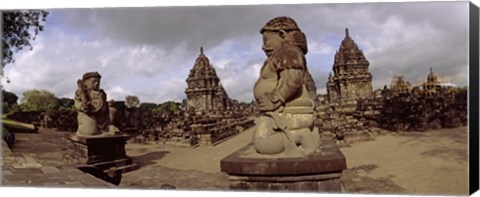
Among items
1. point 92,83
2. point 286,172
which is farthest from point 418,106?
point 92,83

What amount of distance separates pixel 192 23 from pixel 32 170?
305cm

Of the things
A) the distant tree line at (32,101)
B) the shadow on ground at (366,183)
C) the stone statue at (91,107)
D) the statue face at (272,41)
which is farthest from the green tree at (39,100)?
the shadow on ground at (366,183)

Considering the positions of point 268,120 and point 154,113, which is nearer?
point 268,120

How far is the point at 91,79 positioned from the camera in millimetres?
8148

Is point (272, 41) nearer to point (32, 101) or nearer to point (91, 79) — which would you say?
point (91, 79)

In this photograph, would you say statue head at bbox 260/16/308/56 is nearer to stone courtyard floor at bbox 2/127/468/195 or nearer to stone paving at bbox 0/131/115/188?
stone courtyard floor at bbox 2/127/468/195

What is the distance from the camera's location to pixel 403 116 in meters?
7.48

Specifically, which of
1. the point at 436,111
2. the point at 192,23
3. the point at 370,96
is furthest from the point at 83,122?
the point at 436,111

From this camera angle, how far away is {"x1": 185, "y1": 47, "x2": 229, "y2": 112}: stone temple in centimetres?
789

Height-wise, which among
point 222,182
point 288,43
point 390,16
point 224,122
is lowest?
point 222,182

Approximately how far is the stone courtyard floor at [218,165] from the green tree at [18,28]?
1.27 m

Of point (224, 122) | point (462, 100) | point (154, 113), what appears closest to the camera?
point (462, 100)

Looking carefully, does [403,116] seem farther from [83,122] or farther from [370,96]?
[83,122]

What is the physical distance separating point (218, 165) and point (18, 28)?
3.36m
